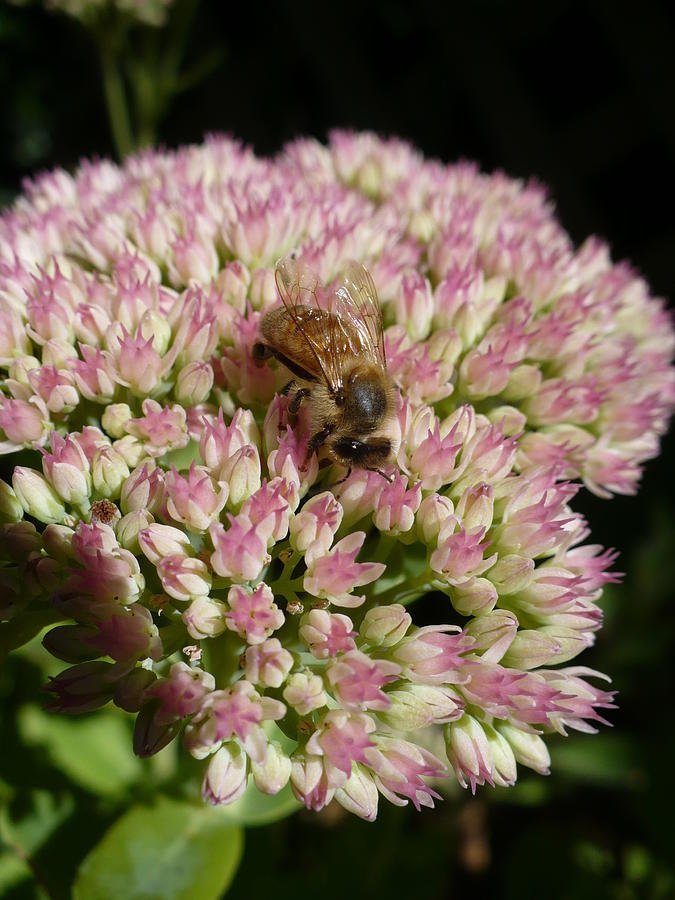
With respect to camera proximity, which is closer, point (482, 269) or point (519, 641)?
point (519, 641)

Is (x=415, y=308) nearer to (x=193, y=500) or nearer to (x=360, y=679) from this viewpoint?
(x=193, y=500)

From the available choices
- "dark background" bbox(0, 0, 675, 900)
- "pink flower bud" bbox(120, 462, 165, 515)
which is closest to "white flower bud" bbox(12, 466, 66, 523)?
"pink flower bud" bbox(120, 462, 165, 515)

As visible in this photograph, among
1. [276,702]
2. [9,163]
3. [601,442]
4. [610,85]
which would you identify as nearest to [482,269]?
[601,442]

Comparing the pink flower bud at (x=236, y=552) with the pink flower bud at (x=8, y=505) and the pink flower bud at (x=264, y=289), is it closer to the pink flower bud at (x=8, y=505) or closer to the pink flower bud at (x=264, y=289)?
the pink flower bud at (x=8, y=505)

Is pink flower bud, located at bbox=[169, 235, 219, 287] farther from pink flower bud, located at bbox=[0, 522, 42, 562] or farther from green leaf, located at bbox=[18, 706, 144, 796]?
green leaf, located at bbox=[18, 706, 144, 796]

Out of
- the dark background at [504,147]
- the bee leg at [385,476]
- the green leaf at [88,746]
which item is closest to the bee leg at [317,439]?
the bee leg at [385,476]

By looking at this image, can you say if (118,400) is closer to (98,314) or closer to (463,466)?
(98,314)
